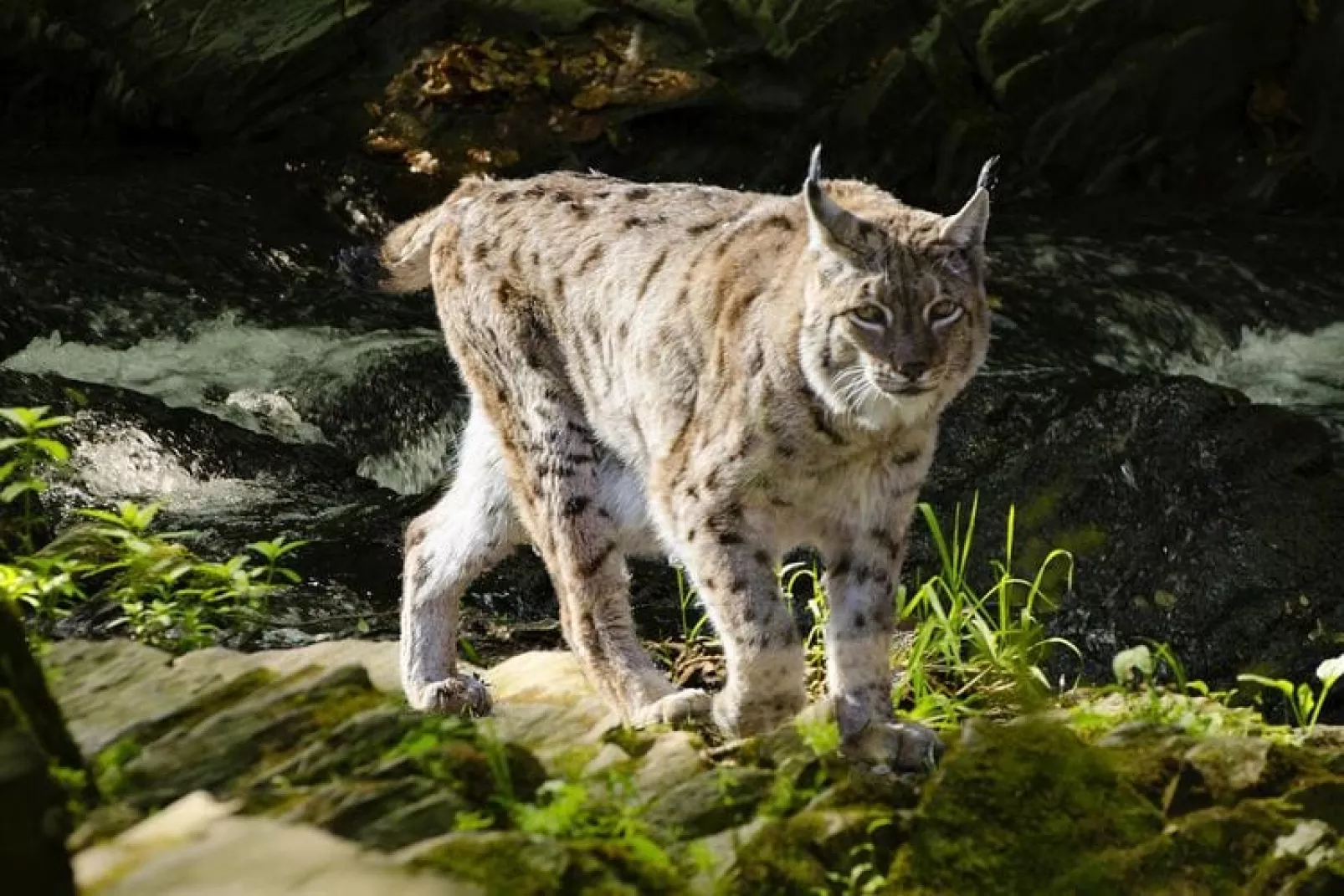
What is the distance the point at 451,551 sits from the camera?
6.50 metres

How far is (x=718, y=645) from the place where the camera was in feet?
23.5

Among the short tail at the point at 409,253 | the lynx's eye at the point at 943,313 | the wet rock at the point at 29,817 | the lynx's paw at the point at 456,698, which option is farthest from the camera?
the short tail at the point at 409,253

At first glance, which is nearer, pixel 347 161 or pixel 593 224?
pixel 593 224

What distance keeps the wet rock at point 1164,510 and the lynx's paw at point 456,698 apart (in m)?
2.64

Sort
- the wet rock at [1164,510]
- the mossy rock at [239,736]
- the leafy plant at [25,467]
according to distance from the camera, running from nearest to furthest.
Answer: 1. the mossy rock at [239,736]
2. the leafy plant at [25,467]
3. the wet rock at [1164,510]

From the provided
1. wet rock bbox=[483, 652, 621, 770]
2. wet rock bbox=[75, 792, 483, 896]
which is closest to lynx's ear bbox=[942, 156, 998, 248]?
wet rock bbox=[483, 652, 621, 770]

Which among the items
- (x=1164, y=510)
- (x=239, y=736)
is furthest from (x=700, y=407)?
(x=1164, y=510)

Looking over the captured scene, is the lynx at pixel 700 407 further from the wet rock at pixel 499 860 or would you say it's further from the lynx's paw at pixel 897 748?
the wet rock at pixel 499 860

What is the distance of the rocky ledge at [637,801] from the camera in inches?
150

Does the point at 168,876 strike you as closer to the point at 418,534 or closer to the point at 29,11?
the point at 418,534

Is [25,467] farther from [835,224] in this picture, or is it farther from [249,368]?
[249,368]

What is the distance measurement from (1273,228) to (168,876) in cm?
1151

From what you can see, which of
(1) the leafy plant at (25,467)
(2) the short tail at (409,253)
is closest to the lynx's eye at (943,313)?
(2) the short tail at (409,253)

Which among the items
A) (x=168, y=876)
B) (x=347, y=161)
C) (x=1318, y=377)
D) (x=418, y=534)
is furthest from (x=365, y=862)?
(x=347, y=161)
